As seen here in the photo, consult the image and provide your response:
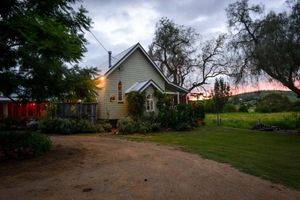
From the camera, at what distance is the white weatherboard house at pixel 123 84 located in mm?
25125

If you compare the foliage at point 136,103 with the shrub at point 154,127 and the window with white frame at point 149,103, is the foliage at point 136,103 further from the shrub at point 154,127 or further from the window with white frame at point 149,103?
the shrub at point 154,127

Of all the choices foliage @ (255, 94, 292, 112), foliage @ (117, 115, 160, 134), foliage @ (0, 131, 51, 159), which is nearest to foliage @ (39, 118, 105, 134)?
foliage @ (117, 115, 160, 134)

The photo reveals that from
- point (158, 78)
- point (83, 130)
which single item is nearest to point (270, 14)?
point (158, 78)

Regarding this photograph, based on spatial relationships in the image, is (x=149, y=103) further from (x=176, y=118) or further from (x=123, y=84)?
(x=176, y=118)

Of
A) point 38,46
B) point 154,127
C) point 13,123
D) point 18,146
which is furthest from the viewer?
point 13,123

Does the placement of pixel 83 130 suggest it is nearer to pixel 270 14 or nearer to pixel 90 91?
pixel 90 91

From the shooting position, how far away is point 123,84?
85.0ft

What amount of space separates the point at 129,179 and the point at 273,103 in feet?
137

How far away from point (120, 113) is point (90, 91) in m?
12.6

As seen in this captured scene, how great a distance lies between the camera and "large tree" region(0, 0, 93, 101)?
853cm

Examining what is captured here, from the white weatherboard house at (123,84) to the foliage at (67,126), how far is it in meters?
4.03

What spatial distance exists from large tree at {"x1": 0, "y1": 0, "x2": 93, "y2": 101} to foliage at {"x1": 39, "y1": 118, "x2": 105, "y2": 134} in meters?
7.54

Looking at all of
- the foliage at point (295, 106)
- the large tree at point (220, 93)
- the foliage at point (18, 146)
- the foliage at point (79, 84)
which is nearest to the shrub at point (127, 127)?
the foliage at point (79, 84)

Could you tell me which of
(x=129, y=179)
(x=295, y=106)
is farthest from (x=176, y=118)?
(x=295, y=106)
